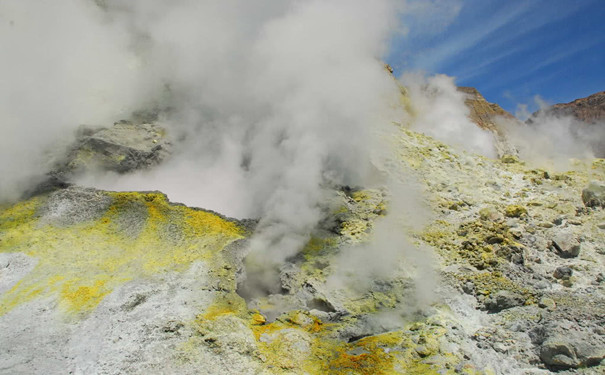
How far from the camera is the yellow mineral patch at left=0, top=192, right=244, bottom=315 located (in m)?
9.25

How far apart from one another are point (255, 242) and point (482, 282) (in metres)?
6.13

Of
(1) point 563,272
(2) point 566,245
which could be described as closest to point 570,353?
(1) point 563,272

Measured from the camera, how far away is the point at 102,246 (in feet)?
35.7

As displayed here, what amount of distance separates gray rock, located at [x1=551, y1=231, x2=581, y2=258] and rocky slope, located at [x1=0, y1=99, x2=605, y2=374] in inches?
1.2

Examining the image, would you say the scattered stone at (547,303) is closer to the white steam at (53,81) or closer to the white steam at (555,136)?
the white steam at (53,81)

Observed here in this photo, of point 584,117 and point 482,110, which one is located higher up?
point 584,117

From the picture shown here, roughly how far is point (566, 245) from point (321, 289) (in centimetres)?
621

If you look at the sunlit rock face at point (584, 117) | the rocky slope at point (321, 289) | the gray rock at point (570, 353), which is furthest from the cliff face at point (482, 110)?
the gray rock at point (570, 353)

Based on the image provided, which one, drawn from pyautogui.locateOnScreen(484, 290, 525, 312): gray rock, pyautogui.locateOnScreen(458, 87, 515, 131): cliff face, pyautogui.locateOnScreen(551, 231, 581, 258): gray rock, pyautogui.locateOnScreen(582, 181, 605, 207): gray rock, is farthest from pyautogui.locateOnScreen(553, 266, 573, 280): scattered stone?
pyautogui.locateOnScreen(458, 87, 515, 131): cliff face

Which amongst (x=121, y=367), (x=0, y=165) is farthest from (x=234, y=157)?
(x=121, y=367)

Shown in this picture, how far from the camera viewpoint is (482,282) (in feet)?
30.3

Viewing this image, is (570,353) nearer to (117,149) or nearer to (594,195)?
(594,195)

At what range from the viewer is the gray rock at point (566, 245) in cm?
984

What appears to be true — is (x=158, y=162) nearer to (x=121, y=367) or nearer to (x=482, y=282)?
(x=121, y=367)
